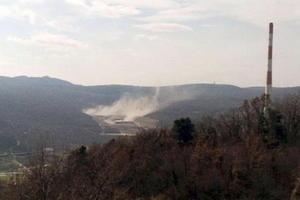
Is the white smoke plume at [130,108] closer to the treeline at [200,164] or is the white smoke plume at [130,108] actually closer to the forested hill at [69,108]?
the forested hill at [69,108]

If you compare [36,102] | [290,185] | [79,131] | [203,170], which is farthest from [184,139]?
[36,102]

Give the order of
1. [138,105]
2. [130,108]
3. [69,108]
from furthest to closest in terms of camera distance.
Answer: [138,105]
[130,108]
[69,108]

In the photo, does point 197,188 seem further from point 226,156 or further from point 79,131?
point 79,131

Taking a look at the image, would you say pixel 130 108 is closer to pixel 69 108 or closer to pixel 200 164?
pixel 69 108

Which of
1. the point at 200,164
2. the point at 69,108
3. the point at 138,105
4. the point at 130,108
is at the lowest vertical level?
the point at 200,164

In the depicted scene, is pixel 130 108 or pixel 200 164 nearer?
pixel 200 164

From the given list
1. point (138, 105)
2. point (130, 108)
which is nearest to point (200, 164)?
point (130, 108)

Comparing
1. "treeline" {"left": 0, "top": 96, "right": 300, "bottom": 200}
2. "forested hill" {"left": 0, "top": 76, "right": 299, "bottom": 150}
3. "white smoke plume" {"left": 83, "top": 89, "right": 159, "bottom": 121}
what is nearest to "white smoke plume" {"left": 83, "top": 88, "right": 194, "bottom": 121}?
"white smoke plume" {"left": 83, "top": 89, "right": 159, "bottom": 121}

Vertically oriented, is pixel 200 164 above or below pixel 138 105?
below

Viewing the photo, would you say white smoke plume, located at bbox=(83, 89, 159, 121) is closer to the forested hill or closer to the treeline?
the forested hill
